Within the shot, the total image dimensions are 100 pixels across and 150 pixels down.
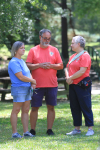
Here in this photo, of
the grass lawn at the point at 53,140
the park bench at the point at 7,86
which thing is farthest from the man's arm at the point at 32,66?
the park bench at the point at 7,86

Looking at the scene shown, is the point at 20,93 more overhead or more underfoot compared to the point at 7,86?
more overhead

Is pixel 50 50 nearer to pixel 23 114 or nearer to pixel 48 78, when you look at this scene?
pixel 48 78

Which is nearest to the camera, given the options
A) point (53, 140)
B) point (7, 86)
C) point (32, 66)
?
point (53, 140)

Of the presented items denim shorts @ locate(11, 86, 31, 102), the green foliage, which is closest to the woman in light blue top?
denim shorts @ locate(11, 86, 31, 102)

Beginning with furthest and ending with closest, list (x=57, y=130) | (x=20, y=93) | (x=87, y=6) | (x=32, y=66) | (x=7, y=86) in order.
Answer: (x=87, y=6)
(x=7, y=86)
(x=57, y=130)
(x=32, y=66)
(x=20, y=93)

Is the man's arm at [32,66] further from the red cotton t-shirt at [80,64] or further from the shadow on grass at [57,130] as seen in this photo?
the shadow on grass at [57,130]

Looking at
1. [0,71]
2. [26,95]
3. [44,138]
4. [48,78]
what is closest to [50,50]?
[48,78]

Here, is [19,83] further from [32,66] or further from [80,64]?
[80,64]

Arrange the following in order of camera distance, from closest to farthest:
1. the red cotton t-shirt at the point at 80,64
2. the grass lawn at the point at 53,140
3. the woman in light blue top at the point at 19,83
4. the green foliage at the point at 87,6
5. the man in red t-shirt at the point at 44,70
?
the grass lawn at the point at 53,140 < the woman in light blue top at the point at 19,83 < the red cotton t-shirt at the point at 80,64 < the man in red t-shirt at the point at 44,70 < the green foliage at the point at 87,6

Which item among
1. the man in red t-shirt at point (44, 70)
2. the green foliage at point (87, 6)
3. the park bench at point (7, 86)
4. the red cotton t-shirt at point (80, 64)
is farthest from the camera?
the green foliage at point (87, 6)

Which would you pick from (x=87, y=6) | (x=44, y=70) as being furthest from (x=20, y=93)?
(x=87, y=6)

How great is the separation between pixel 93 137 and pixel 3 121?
9.92 feet

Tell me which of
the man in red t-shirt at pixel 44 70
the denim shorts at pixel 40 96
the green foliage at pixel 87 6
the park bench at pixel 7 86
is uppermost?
the green foliage at pixel 87 6

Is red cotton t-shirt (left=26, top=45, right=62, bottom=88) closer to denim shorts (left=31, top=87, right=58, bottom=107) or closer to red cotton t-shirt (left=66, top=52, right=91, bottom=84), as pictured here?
denim shorts (left=31, top=87, right=58, bottom=107)
